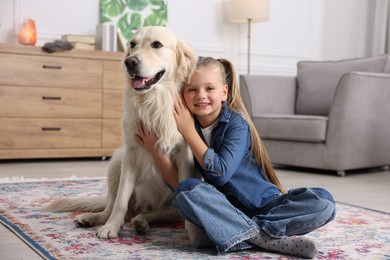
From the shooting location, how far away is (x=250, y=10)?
5.29 m

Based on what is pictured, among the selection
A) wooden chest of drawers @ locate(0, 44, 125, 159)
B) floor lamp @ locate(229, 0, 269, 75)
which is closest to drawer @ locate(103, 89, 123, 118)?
wooden chest of drawers @ locate(0, 44, 125, 159)

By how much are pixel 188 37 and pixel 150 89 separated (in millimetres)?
3654

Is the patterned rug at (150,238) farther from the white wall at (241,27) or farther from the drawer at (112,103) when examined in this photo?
the white wall at (241,27)

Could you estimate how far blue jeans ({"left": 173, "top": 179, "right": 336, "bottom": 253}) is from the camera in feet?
5.74

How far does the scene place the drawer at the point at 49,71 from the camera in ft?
13.7

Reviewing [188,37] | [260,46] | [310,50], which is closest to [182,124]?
[188,37]

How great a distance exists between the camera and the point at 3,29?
15.1ft

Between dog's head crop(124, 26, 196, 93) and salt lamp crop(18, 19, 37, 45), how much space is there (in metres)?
2.67

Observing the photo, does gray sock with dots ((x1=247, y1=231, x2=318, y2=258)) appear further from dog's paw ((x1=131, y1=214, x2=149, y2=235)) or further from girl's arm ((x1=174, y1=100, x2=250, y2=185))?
dog's paw ((x1=131, y1=214, x2=149, y2=235))

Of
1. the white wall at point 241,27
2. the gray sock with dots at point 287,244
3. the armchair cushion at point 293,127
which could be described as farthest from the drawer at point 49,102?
Result: the gray sock with dots at point 287,244

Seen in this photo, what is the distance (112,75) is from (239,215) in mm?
3023

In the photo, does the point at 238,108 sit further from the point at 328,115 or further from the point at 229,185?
the point at 328,115

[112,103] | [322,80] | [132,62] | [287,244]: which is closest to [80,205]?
[132,62]

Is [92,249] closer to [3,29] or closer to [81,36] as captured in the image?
[81,36]
